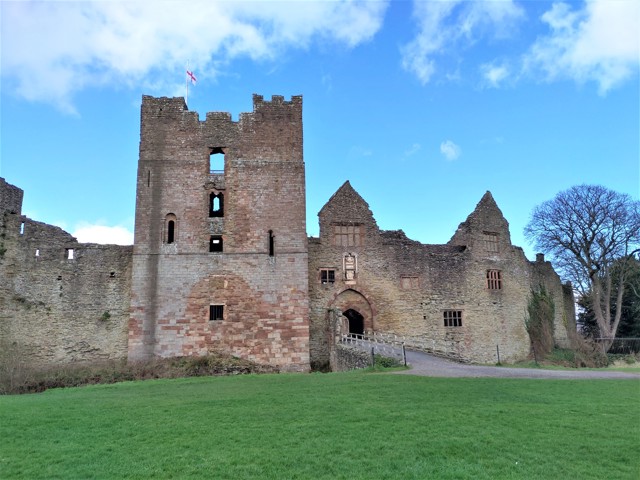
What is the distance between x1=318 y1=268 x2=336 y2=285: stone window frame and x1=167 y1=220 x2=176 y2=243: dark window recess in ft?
29.4

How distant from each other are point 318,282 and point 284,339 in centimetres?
583

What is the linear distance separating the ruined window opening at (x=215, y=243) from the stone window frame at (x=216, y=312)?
297 cm

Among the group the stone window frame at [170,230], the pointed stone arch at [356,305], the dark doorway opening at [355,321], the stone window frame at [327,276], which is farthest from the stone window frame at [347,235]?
the stone window frame at [170,230]

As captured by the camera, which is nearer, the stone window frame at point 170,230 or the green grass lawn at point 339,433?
the green grass lawn at point 339,433

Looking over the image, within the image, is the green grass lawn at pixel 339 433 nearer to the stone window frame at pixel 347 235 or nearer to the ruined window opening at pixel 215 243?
the ruined window opening at pixel 215 243

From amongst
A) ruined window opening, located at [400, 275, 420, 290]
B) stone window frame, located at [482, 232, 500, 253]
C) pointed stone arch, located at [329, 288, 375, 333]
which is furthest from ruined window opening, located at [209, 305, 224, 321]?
stone window frame, located at [482, 232, 500, 253]

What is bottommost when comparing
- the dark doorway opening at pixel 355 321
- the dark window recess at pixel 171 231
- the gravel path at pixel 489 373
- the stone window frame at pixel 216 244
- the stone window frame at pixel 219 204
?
the gravel path at pixel 489 373

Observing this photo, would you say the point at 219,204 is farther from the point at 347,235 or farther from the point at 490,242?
the point at 490,242

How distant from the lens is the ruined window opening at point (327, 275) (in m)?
32.2

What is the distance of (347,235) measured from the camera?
33.0m

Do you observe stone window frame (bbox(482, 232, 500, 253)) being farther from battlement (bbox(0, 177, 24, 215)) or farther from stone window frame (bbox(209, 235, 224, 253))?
battlement (bbox(0, 177, 24, 215))

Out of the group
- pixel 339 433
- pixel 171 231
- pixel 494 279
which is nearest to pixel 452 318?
pixel 494 279

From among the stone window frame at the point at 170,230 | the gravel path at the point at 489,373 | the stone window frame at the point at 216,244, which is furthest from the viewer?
the stone window frame at the point at 216,244

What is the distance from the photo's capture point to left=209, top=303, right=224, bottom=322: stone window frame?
27062 millimetres
